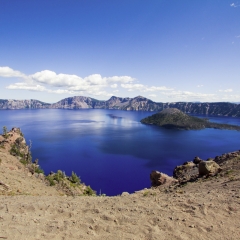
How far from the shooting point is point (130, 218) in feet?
38.0

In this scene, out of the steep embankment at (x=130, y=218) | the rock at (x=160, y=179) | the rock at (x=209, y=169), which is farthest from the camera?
the rock at (x=160, y=179)

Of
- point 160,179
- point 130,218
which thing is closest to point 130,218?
point 130,218

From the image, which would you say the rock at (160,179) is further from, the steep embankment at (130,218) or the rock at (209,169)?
the steep embankment at (130,218)

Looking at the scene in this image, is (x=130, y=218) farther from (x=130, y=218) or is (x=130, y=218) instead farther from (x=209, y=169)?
(x=209, y=169)

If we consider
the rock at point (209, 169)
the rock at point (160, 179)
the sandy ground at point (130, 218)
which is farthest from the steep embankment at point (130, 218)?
the rock at point (160, 179)

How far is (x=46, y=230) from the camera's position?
10727 millimetres

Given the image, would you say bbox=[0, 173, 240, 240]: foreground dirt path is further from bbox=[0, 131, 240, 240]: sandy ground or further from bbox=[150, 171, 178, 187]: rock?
bbox=[150, 171, 178, 187]: rock

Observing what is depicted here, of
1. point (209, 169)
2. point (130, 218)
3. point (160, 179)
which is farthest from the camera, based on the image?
point (160, 179)

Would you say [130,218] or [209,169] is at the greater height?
[130,218]

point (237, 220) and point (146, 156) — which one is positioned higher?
point (237, 220)

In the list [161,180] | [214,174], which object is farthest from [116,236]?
[161,180]

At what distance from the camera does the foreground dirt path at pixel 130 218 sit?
10156 millimetres

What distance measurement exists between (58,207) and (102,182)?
70451 millimetres

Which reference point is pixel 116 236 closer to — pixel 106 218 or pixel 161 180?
pixel 106 218
